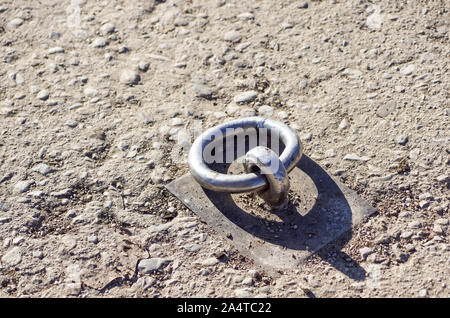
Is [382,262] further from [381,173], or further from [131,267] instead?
[131,267]

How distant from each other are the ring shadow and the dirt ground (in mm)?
23

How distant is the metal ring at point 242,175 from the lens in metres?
2.96

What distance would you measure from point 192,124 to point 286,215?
89cm

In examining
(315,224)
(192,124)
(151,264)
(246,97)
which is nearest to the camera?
(151,264)

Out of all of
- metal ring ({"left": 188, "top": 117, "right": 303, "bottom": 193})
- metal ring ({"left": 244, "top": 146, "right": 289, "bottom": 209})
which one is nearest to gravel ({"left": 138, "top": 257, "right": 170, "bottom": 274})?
metal ring ({"left": 188, "top": 117, "right": 303, "bottom": 193})

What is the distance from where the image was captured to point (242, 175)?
117 inches

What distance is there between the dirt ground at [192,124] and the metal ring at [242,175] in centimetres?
20

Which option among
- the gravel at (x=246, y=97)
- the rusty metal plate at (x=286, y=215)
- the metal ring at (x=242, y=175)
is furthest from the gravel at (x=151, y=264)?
the gravel at (x=246, y=97)

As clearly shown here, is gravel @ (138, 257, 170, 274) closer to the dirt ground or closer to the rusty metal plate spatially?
the dirt ground

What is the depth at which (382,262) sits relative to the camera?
2832 millimetres

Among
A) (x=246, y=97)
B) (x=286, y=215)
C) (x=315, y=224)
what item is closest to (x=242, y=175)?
(x=286, y=215)

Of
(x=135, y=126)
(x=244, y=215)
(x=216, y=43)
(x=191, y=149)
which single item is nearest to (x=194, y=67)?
(x=216, y=43)

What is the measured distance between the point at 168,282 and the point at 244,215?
1.73 feet

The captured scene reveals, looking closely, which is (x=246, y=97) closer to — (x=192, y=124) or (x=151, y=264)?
(x=192, y=124)
